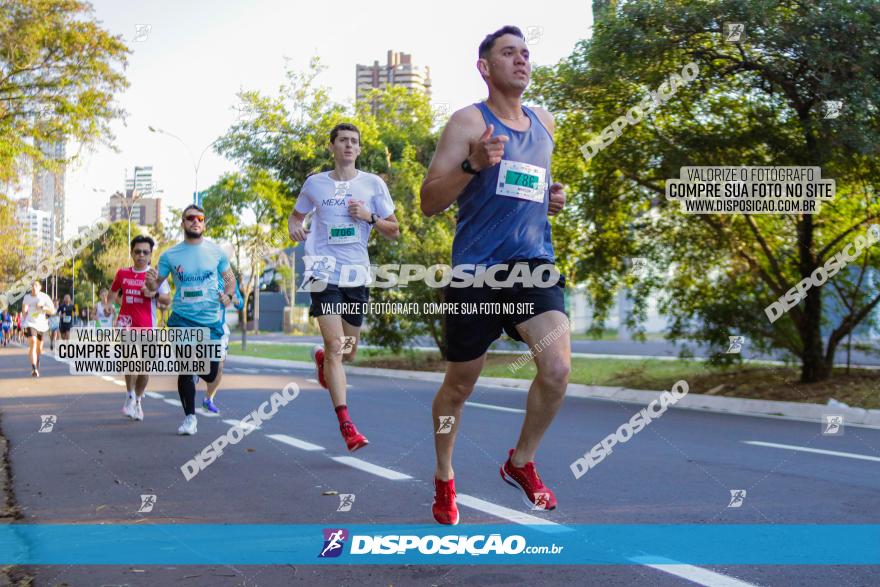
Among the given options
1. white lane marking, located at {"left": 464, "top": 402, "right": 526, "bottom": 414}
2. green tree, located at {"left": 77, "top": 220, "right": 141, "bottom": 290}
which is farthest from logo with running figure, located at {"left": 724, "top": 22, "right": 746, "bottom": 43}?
green tree, located at {"left": 77, "top": 220, "right": 141, "bottom": 290}

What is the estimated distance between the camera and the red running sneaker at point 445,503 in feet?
14.9

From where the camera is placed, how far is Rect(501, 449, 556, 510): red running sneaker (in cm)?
437

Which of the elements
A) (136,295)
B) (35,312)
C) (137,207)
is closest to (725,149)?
(136,295)

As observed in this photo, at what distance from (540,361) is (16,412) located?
30.1 feet

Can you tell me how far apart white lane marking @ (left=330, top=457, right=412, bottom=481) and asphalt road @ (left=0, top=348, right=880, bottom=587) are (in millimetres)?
70

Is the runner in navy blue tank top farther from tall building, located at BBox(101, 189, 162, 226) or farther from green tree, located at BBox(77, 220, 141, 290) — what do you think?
green tree, located at BBox(77, 220, 141, 290)

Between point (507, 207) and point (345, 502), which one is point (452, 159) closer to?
point (507, 207)

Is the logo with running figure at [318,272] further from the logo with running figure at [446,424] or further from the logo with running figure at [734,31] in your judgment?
the logo with running figure at [734,31]

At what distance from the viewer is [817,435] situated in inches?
372

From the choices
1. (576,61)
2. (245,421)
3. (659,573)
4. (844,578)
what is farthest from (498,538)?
(576,61)

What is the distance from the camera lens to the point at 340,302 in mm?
6785

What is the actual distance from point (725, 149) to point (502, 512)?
9.59 m

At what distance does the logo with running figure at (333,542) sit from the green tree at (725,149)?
9225mm

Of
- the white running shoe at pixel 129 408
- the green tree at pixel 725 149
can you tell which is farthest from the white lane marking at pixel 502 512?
the green tree at pixel 725 149
